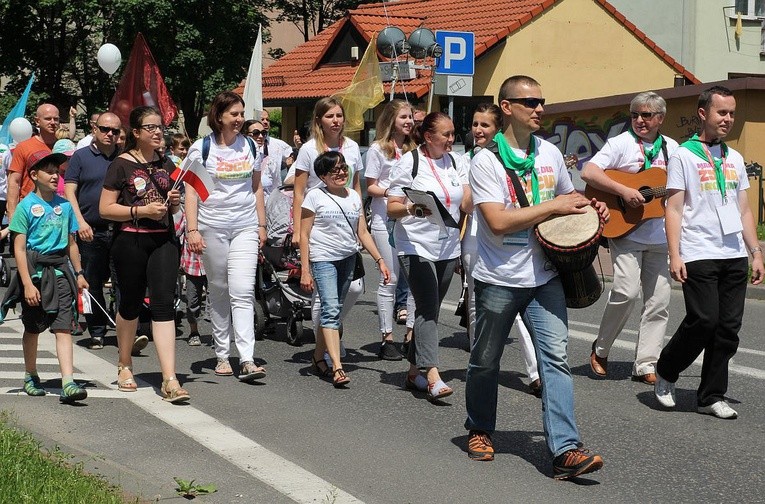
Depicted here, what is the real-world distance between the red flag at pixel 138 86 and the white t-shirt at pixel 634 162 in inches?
253

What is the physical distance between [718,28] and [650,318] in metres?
33.4

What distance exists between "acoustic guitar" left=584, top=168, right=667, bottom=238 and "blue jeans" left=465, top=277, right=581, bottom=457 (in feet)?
7.98

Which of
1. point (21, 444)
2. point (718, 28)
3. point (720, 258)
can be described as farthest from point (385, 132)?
point (718, 28)

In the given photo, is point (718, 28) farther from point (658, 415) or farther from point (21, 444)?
point (21, 444)

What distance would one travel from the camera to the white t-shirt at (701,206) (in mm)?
7398

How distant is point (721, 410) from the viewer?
741 cm

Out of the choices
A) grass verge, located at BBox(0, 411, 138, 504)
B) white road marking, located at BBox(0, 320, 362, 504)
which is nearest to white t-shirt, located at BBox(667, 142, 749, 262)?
white road marking, located at BBox(0, 320, 362, 504)

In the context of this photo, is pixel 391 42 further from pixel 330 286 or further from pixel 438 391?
pixel 438 391

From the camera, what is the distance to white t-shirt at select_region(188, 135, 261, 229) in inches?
338

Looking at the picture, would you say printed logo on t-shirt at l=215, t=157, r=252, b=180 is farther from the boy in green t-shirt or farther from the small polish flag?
the boy in green t-shirt

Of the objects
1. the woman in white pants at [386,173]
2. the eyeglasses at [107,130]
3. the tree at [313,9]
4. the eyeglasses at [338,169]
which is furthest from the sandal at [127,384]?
the tree at [313,9]

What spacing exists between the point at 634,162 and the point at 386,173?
6.88ft

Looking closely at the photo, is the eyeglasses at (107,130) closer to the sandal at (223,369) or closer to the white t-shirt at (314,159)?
the white t-shirt at (314,159)

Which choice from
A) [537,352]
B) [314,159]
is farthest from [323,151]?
[537,352]
